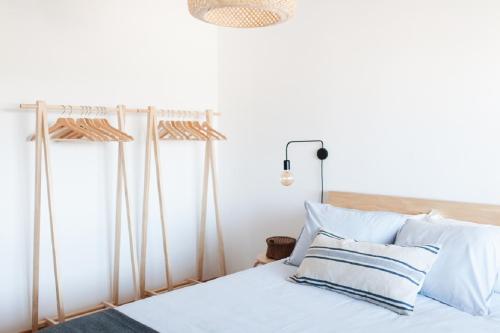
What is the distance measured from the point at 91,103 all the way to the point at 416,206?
84.0 inches

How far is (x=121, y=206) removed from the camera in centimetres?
319

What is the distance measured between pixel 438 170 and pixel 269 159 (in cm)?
129

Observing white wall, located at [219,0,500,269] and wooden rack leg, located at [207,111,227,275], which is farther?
wooden rack leg, located at [207,111,227,275]

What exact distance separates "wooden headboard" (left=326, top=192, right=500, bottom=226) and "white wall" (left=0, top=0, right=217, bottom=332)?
1327 millimetres

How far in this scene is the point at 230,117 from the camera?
12.3ft

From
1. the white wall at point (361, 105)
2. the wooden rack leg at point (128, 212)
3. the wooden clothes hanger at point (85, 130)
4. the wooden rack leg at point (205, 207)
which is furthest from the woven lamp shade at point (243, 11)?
the wooden rack leg at point (205, 207)

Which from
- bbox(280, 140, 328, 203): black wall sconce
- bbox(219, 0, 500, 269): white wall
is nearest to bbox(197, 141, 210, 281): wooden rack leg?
bbox(219, 0, 500, 269): white wall

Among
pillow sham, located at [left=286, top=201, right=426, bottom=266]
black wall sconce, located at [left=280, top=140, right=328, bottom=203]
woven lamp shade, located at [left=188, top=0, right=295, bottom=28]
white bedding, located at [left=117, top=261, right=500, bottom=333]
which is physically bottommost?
white bedding, located at [left=117, top=261, right=500, bottom=333]

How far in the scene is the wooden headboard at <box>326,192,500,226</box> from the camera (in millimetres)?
2301

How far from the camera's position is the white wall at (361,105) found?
238 cm

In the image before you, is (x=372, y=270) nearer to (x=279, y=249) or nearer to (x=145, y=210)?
(x=279, y=249)

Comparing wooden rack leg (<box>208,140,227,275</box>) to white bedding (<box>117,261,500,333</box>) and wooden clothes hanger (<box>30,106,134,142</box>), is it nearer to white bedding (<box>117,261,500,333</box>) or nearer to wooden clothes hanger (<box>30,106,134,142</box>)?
wooden clothes hanger (<box>30,106,134,142</box>)

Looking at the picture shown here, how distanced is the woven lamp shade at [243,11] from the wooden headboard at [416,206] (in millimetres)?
1236

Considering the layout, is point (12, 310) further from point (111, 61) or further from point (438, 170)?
point (438, 170)
